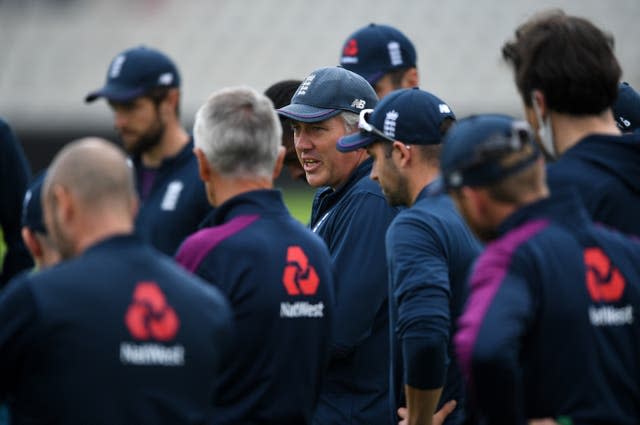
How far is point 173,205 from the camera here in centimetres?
423

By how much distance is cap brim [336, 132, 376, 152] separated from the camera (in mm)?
4477

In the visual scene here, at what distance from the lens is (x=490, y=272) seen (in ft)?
9.46

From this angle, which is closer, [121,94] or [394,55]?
[121,94]

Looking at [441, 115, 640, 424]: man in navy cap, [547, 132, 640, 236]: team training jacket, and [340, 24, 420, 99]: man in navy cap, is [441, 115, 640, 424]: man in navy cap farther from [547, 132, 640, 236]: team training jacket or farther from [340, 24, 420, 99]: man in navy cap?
[340, 24, 420, 99]: man in navy cap

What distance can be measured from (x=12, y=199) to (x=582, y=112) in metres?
2.91

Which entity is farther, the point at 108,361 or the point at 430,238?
the point at 430,238

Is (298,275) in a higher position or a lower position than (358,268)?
higher

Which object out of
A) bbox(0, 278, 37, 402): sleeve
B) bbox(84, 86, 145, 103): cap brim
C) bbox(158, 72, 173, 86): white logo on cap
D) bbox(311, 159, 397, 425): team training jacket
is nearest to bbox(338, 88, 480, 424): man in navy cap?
bbox(311, 159, 397, 425): team training jacket

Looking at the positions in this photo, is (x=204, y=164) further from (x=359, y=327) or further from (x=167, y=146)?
(x=359, y=327)

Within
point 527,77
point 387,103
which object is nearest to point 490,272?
point 527,77

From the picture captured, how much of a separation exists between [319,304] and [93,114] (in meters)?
21.1

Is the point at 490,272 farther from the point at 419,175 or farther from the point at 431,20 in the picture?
the point at 431,20

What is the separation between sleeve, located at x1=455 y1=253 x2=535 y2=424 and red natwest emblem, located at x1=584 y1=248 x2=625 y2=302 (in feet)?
0.70

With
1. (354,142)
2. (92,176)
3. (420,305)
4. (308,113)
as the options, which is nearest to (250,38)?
(308,113)
